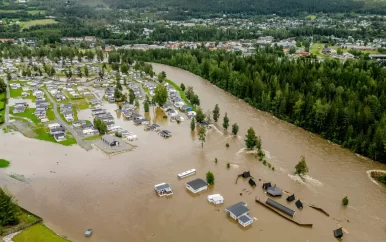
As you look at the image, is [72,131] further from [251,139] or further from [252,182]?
[252,182]

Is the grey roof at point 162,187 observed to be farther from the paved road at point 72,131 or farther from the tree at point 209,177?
the paved road at point 72,131

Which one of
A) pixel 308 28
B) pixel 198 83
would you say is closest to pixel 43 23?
pixel 198 83

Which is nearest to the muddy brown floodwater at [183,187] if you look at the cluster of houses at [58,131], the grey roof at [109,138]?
the cluster of houses at [58,131]

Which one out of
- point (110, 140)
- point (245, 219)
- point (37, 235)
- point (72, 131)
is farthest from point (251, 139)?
point (37, 235)

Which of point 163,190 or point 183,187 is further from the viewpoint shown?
point 183,187

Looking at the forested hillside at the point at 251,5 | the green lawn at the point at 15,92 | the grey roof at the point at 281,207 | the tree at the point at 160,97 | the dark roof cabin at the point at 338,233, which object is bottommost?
the dark roof cabin at the point at 338,233
